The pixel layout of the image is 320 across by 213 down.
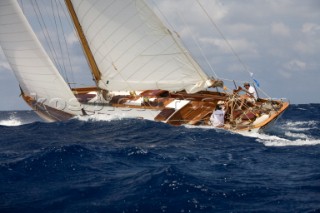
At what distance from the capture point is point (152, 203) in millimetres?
8203

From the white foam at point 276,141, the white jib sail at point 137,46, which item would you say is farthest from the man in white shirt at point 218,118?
the white jib sail at point 137,46

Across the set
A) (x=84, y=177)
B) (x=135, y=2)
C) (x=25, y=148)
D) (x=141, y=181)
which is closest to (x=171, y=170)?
(x=141, y=181)

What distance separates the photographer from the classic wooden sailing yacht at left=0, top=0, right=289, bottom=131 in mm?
19688

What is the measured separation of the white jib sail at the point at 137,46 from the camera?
19.7 meters

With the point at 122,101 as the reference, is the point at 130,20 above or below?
above

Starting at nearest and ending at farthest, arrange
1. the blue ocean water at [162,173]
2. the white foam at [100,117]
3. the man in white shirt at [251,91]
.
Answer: the blue ocean water at [162,173], the man in white shirt at [251,91], the white foam at [100,117]

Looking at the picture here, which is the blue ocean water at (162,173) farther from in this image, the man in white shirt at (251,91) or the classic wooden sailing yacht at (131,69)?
the man in white shirt at (251,91)

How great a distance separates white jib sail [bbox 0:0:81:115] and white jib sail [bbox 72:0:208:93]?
2522mm

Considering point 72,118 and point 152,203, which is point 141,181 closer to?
point 152,203

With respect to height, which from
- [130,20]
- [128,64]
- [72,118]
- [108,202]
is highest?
[130,20]

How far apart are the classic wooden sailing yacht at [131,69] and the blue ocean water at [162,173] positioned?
2631mm

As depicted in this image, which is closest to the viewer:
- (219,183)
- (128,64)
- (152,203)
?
A: (152,203)

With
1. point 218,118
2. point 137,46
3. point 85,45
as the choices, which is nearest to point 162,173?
point 218,118

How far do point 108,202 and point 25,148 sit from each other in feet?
24.0
